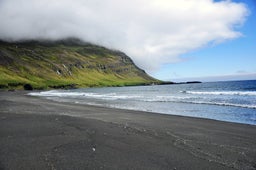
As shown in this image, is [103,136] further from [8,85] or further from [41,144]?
[8,85]

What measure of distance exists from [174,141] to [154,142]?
120cm

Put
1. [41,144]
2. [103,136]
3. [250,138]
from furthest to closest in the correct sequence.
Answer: [250,138] < [103,136] < [41,144]

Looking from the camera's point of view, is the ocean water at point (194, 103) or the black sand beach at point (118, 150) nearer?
the black sand beach at point (118, 150)

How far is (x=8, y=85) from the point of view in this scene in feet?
447

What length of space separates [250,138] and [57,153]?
11.2m

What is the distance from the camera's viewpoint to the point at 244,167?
29.6 ft

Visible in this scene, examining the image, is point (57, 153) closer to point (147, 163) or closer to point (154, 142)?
point (147, 163)

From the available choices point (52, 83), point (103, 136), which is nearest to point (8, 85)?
point (52, 83)

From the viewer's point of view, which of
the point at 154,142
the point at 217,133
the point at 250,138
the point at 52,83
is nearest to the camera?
the point at 154,142

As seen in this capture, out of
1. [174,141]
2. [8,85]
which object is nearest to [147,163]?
[174,141]

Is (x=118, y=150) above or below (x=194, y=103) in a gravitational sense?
above

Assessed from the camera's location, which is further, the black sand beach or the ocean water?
the ocean water

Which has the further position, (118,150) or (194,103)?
(194,103)

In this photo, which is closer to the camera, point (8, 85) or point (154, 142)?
point (154, 142)
